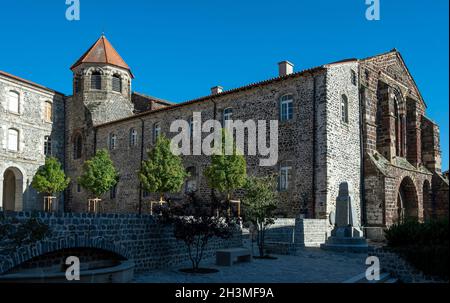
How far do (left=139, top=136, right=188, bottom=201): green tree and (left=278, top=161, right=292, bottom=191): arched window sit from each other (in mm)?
5856

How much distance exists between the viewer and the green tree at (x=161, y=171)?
75.9ft

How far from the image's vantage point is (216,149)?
69.1 feet

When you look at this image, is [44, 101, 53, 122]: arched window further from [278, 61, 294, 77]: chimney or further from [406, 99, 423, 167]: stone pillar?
[406, 99, 423, 167]: stone pillar

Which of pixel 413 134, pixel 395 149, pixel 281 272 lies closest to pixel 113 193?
pixel 395 149

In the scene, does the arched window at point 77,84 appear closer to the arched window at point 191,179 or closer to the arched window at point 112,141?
the arched window at point 112,141

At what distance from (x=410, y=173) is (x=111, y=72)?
925 inches

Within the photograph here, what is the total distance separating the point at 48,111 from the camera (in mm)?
33719

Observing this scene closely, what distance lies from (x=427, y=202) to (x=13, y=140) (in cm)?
2889

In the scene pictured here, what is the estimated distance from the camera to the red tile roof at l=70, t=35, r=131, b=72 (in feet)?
110

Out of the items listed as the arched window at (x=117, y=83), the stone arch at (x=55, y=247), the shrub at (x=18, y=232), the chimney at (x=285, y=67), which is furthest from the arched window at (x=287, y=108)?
the arched window at (x=117, y=83)

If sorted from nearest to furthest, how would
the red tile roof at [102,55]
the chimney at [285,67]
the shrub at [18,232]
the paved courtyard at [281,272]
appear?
the shrub at [18,232]
the paved courtyard at [281,272]
the chimney at [285,67]
the red tile roof at [102,55]

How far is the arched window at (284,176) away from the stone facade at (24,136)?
19.7 metres
